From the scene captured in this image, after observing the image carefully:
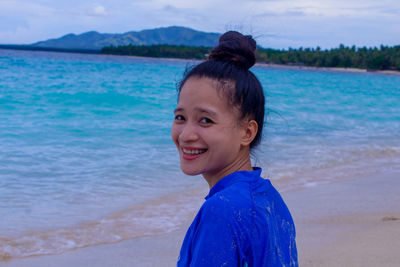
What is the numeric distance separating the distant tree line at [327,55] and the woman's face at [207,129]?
85.1 meters

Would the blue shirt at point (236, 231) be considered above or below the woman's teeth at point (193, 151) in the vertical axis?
below

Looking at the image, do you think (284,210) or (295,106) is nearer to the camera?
(284,210)

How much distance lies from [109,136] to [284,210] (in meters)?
8.49

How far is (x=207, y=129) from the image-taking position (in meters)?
1.46

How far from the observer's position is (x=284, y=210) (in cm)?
150

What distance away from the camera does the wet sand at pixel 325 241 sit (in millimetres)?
3375

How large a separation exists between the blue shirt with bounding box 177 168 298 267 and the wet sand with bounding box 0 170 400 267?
2070mm

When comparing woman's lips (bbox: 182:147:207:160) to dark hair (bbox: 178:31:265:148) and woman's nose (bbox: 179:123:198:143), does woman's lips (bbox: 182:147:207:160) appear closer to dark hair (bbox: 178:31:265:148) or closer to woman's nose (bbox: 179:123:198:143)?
woman's nose (bbox: 179:123:198:143)

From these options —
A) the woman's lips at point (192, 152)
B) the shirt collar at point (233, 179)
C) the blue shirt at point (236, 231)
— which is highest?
the woman's lips at point (192, 152)

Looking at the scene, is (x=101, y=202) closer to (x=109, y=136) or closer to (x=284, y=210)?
(x=284, y=210)

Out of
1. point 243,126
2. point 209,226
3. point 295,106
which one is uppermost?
point 243,126

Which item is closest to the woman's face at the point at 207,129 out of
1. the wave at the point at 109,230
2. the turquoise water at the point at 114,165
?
the turquoise water at the point at 114,165

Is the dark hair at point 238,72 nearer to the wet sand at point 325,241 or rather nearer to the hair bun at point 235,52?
the hair bun at point 235,52

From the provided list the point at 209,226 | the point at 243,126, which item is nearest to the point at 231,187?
the point at 209,226
